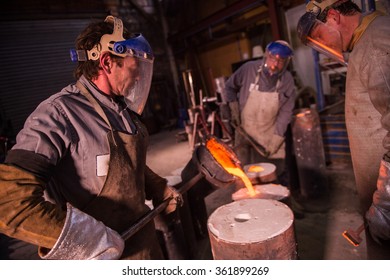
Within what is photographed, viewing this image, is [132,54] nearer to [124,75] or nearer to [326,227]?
[124,75]

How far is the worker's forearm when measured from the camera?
99 cm

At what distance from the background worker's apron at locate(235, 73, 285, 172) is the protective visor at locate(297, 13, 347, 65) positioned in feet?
6.24

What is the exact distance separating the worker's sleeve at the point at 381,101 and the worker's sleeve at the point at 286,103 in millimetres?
2262

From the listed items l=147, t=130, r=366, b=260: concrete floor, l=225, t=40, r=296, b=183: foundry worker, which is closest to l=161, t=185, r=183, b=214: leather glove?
l=147, t=130, r=366, b=260: concrete floor

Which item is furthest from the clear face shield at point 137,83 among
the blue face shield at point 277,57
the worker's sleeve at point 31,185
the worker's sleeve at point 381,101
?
the blue face shield at point 277,57

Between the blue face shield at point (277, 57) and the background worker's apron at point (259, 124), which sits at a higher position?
the blue face shield at point (277, 57)

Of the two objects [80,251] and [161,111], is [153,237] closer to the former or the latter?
[80,251]

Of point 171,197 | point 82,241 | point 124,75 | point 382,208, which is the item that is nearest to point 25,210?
point 82,241

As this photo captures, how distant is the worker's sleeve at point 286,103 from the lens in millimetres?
3539

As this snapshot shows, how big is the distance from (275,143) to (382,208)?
91.4 inches

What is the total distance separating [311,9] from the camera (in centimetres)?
145

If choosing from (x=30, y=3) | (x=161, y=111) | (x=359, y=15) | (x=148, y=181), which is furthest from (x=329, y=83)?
(x=30, y=3)

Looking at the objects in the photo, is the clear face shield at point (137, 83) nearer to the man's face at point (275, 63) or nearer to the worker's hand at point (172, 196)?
the worker's hand at point (172, 196)

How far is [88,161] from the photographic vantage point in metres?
1.26
